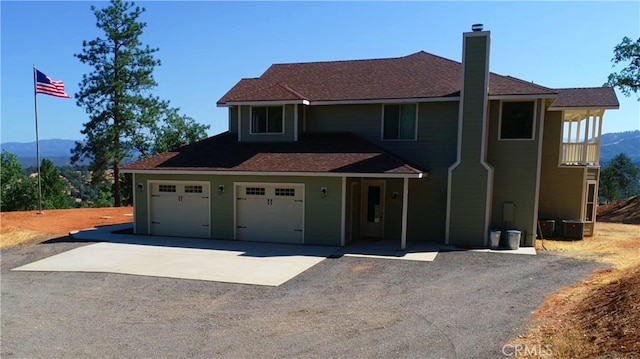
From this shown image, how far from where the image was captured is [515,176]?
1468 centimetres

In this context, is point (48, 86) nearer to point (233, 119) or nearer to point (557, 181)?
point (233, 119)

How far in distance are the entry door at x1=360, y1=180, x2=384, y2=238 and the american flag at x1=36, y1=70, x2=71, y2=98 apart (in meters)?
17.6

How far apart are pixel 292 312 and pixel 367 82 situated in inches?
471

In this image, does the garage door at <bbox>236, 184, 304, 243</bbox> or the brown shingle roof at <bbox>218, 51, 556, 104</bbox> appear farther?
the brown shingle roof at <bbox>218, 51, 556, 104</bbox>

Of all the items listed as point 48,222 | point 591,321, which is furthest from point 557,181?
point 48,222

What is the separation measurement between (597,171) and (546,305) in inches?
494

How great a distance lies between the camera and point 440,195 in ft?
49.9

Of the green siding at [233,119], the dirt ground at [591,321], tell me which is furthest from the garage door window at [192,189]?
the dirt ground at [591,321]

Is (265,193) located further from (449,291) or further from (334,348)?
(334,348)

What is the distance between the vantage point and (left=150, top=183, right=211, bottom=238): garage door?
1579cm

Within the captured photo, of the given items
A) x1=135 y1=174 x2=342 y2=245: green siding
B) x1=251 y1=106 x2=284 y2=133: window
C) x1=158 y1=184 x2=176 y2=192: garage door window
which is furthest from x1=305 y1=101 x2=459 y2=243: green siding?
x1=158 y1=184 x2=176 y2=192: garage door window

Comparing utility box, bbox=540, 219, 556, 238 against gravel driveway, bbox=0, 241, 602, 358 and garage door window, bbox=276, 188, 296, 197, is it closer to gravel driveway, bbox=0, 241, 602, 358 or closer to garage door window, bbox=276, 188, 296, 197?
gravel driveway, bbox=0, 241, 602, 358

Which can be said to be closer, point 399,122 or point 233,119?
point 399,122

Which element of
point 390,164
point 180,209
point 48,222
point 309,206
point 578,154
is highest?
point 578,154
